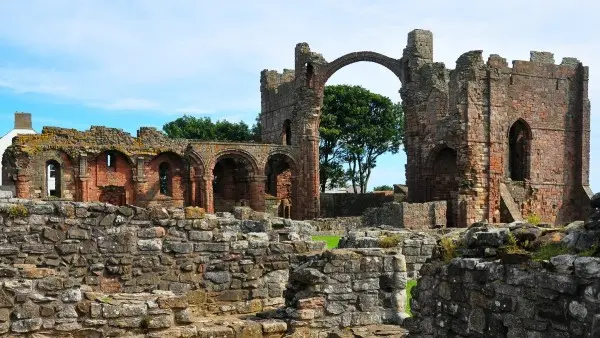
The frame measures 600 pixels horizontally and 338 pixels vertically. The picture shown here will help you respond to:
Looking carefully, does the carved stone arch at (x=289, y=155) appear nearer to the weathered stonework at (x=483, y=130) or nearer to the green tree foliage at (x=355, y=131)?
the weathered stonework at (x=483, y=130)

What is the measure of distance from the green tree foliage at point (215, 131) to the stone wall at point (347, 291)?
47.6m

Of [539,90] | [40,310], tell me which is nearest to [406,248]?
[40,310]

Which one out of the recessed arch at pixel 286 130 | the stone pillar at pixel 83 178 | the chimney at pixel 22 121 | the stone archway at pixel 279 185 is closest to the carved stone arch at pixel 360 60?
the recessed arch at pixel 286 130

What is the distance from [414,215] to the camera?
26.1 metres

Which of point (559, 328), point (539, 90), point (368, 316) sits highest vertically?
point (539, 90)

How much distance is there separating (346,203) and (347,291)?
109 ft

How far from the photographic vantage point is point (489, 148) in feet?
90.4

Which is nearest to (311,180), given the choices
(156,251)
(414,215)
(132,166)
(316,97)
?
(316,97)

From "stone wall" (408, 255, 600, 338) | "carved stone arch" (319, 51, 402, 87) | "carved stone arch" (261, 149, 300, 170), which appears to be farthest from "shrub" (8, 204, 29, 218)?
"carved stone arch" (261, 149, 300, 170)

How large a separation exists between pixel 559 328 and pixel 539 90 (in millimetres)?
29965

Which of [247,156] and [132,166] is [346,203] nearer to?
[247,156]

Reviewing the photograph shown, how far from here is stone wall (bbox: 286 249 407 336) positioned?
22.8 feet

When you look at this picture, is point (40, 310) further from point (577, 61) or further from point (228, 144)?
point (577, 61)

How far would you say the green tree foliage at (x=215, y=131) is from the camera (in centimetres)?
5475
